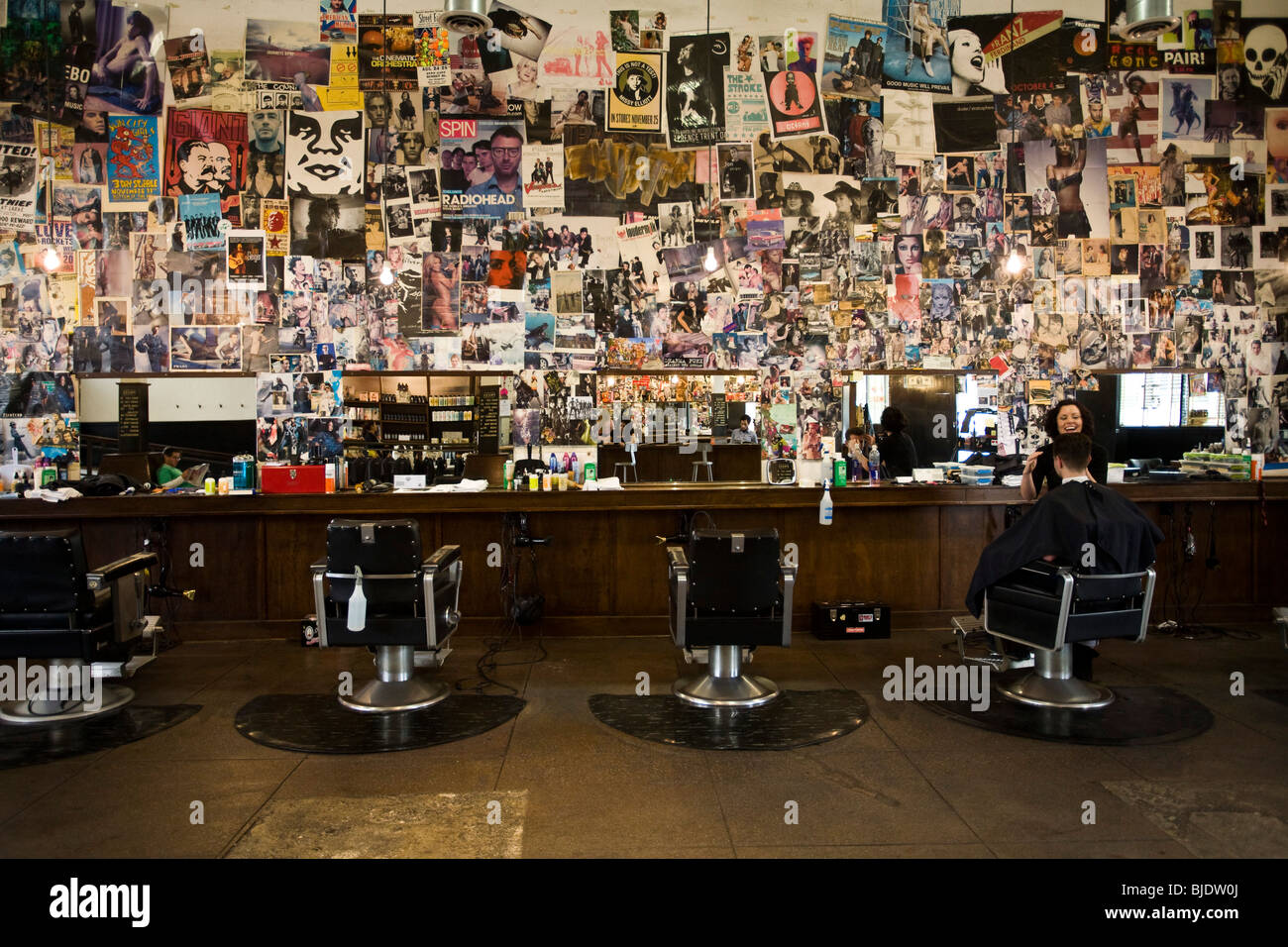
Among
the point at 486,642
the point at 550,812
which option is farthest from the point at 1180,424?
the point at 550,812

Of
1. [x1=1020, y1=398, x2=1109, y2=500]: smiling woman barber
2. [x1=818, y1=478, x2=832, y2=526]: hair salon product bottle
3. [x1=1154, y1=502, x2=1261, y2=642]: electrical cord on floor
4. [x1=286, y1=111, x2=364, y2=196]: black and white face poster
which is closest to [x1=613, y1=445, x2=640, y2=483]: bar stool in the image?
[x1=818, y1=478, x2=832, y2=526]: hair salon product bottle

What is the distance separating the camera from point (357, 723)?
3.45 metres

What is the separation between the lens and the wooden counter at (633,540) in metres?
4.68

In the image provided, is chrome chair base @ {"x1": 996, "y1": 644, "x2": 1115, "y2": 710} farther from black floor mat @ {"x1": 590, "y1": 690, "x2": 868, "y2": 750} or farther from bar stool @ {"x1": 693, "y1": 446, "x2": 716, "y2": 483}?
bar stool @ {"x1": 693, "y1": 446, "x2": 716, "y2": 483}

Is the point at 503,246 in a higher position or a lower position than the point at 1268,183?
lower

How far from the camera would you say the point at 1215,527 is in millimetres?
5004

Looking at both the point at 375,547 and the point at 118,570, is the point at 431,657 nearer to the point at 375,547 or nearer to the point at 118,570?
the point at 375,547

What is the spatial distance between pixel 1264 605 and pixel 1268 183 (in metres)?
2.79

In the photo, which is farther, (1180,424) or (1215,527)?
(1180,424)

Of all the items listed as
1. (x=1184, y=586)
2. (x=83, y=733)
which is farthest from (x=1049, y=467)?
(x=83, y=733)

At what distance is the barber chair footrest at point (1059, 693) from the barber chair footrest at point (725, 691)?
3.45ft

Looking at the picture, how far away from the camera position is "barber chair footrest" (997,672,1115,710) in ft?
11.7

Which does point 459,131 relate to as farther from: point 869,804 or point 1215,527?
point 1215,527

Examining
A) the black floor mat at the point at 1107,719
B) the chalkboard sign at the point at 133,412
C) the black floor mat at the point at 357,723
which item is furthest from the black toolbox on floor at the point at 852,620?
the chalkboard sign at the point at 133,412
